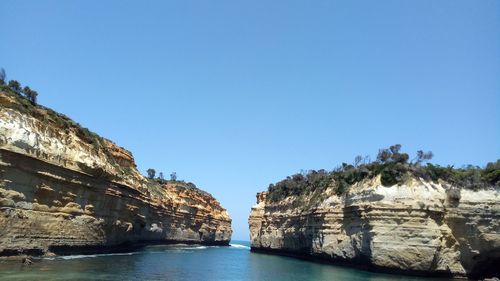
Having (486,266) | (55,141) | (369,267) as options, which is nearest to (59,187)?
(55,141)

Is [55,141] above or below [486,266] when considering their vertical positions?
above

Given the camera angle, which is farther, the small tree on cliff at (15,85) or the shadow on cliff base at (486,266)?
the small tree on cliff at (15,85)

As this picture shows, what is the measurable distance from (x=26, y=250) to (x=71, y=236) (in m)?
5.00

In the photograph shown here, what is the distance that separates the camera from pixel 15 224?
27.1 m

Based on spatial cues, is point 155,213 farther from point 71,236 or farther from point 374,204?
point 374,204

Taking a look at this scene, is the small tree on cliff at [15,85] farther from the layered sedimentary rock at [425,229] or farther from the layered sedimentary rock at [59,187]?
the layered sedimentary rock at [425,229]

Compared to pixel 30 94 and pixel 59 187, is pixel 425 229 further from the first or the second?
pixel 30 94

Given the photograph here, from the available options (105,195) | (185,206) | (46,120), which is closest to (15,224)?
(46,120)

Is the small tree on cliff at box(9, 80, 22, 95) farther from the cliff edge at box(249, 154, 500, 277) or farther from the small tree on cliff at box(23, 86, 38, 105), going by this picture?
the cliff edge at box(249, 154, 500, 277)

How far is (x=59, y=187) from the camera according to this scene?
3197 cm

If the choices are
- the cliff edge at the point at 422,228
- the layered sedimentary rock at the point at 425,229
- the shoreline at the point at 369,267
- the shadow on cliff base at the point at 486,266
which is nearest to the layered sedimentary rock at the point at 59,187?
the shoreline at the point at 369,267

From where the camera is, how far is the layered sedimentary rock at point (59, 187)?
89.7 ft

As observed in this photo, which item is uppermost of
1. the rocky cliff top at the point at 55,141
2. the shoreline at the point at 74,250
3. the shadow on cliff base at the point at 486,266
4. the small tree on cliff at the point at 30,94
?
the small tree on cliff at the point at 30,94

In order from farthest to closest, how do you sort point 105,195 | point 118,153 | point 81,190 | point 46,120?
point 118,153
point 105,195
point 81,190
point 46,120
